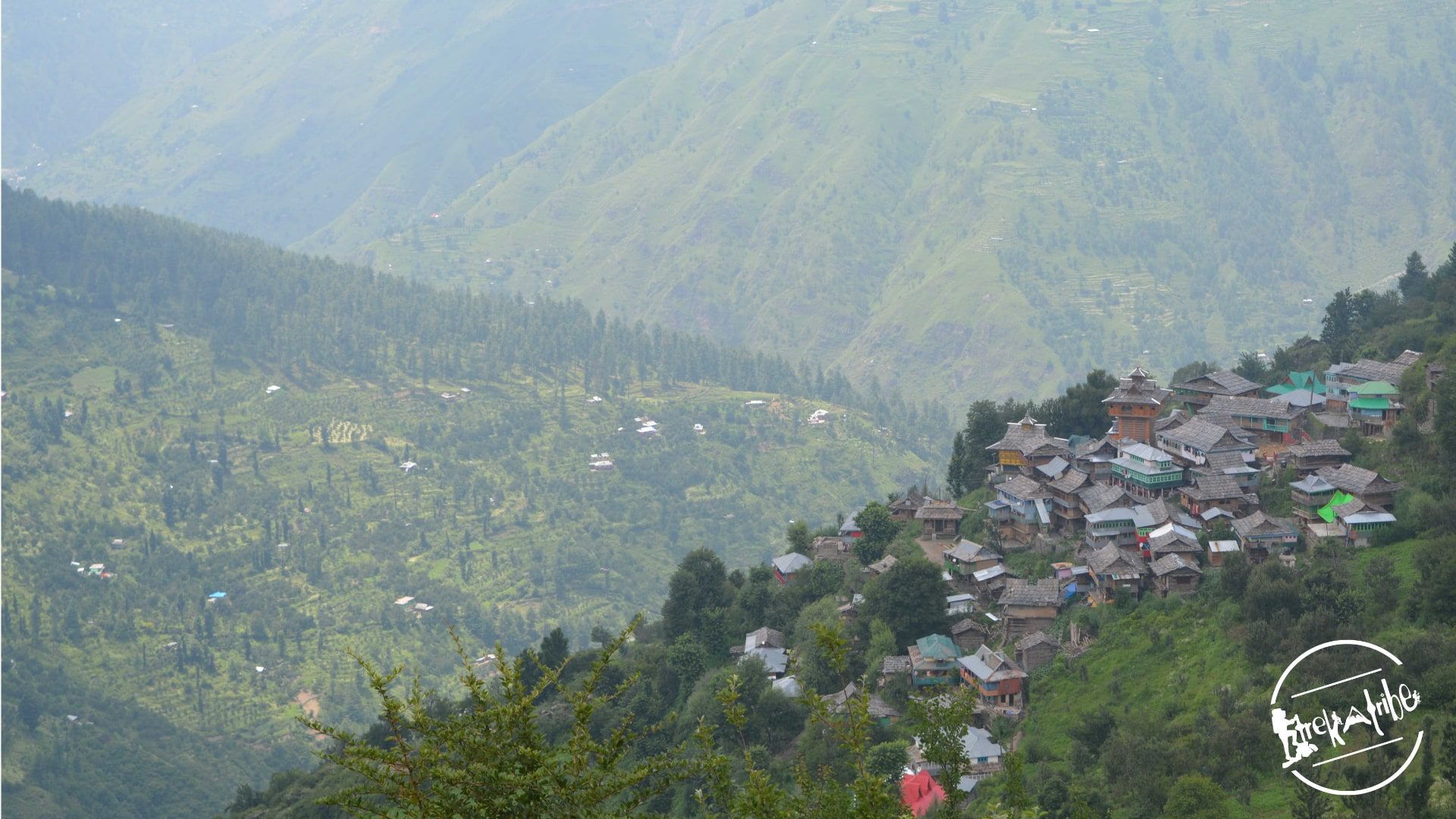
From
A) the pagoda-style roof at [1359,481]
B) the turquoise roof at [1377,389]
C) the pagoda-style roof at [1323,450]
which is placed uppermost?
the turquoise roof at [1377,389]

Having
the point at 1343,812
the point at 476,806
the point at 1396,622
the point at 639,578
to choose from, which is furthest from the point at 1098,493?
the point at 639,578

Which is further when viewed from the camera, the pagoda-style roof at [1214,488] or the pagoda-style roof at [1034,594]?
the pagoda-style roof at [1214,488]

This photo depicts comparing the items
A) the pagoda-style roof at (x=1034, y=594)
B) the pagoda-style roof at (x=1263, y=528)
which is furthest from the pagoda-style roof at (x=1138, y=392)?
the pagoda-style roof at (x=1034, y=594)

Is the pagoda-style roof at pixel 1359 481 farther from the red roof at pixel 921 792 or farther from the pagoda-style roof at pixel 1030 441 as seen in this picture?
the red roof at pixel 921 792

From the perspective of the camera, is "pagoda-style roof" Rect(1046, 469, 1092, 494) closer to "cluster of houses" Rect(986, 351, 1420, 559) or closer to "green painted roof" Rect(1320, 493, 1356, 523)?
"cluster of houses" Rect(986, 351, 1420, 559)

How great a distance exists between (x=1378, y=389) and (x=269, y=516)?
124 meters

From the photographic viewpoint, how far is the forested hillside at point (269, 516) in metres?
126

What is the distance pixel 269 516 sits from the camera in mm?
162875

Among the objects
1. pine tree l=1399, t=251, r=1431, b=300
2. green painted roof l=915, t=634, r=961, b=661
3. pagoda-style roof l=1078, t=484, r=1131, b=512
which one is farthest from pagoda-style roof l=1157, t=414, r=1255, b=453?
pine tree l=1399, t=251, r=1431, b=300

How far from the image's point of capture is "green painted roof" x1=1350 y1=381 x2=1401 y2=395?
67.9 meters

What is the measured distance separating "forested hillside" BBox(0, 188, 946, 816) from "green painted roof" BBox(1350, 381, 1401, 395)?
283ft

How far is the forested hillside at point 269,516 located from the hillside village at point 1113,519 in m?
67.5

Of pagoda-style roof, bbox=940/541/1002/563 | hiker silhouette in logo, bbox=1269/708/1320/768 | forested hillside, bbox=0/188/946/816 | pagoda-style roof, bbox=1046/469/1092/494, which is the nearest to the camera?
hiker silhouette in logo, bbox=1269/708/1320/768

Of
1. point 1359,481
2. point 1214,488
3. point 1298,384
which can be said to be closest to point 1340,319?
point 1298,384
